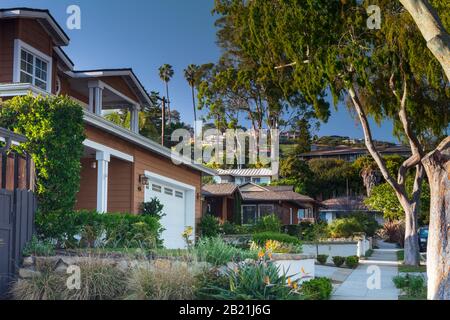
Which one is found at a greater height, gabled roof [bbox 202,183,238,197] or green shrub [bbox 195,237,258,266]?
gabled roof [bbox 202,183,238,197]

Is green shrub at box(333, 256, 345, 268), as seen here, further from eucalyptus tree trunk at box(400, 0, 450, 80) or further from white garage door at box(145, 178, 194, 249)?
eucalyptus tree trunk at box(400, 0, 450, 80)

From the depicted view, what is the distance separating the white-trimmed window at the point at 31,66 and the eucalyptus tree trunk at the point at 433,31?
424 inches

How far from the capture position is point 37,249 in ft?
34.3

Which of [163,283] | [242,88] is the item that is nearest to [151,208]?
[163,283]

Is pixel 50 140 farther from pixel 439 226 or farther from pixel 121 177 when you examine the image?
pixel 439 226

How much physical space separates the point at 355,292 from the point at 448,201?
509cm

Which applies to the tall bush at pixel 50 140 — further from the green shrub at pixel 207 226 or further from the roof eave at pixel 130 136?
the green shrub at pixel 207 226

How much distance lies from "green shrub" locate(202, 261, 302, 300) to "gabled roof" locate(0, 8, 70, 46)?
11.0m

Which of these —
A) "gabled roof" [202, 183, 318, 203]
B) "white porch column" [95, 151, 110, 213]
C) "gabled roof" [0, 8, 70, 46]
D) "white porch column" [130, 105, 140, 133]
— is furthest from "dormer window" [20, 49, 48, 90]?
"gabled roof" [202, 183, 318, 203]

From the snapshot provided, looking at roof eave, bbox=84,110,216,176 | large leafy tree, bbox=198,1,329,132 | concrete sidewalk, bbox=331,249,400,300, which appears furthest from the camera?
large leafy tree, bbox=198,1,329,132

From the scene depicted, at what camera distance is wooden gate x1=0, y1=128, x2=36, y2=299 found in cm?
998

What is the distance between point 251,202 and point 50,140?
3063 cm

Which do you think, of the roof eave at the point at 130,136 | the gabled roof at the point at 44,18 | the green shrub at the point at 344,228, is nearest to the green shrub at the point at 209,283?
the roof eave at the point at 130,136
